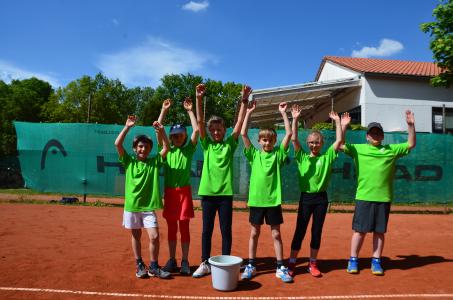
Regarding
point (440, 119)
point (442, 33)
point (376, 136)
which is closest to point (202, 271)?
point (376, 136)

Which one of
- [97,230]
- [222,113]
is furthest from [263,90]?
[222,113]

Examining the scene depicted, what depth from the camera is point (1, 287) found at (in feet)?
11.6

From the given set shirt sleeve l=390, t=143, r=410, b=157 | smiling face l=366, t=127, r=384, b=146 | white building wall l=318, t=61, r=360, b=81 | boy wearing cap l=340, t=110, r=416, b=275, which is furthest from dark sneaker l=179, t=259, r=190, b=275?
white building wall l=318, t=61, r=360, b=81

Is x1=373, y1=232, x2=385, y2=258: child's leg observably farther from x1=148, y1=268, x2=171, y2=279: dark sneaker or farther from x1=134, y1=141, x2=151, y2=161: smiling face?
x1=134, y1=141, x2=151, y2=161: smiling face

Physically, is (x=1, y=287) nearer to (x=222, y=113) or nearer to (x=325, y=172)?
(x=325, y=172)

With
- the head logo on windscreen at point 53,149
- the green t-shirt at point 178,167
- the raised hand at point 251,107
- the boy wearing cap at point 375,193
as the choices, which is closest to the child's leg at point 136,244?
the green t-shirt at point 178,167

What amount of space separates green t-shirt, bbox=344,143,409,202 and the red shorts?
1.99 m

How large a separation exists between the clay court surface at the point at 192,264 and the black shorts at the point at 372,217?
1.70ft

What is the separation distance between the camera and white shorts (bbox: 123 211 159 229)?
397 centimetres

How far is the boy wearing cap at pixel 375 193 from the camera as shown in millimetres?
4254

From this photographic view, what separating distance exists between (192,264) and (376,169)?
2.53 m

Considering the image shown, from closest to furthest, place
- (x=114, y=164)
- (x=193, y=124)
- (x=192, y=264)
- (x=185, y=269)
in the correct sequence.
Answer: (x=185, y=269), (x=193, y=124), (x=192, y=264), (x=114, y=164)

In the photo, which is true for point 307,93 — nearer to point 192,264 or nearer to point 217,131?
point 217,131

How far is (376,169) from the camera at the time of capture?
4301mm
